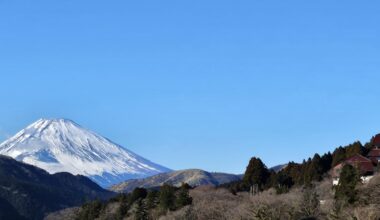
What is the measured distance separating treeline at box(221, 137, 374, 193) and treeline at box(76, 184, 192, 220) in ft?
29.3

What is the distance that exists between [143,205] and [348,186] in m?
39.8

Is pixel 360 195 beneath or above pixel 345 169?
beneath

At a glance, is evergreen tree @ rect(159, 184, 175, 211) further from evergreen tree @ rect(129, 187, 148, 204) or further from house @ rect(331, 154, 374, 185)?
house @ rect(331, 154, 374, 185)

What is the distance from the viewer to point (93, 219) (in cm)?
9706

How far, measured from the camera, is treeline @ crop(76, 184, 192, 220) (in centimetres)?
8294

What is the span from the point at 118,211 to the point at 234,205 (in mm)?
21128

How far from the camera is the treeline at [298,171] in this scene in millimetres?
85250

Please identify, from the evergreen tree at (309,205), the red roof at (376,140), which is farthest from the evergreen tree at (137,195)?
the evergreen tree at (309,205)

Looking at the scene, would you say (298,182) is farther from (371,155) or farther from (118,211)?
(118,211)

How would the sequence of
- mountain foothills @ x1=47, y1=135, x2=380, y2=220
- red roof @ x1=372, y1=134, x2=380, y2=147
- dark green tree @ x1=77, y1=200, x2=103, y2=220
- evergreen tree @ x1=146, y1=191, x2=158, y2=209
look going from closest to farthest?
1. mountain foothills @ x1=47, y1=135, x2=380, y2=220
2. evergreen tree @ x1=146, y1=191, x2=158, y2=209
3. red roof @ x1=372, y1=134, x2=380, y2=147
4. dark green tree @ x1=77, y1=200, x2=103, y2=220

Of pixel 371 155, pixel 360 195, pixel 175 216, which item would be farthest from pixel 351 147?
pixel 360 195

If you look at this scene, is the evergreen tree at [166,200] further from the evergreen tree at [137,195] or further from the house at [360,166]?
the house at [360,166]

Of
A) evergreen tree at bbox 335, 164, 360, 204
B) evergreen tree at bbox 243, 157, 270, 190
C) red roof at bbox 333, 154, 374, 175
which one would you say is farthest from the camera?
evergreen tree at bbox 243, 157, 270, 190

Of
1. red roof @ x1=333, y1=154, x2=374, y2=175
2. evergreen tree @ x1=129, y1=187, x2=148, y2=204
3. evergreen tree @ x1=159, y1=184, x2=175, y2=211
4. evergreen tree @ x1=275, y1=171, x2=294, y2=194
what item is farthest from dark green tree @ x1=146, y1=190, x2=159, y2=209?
red roof @ x1=333, y1=154, x2=374, y2=175
